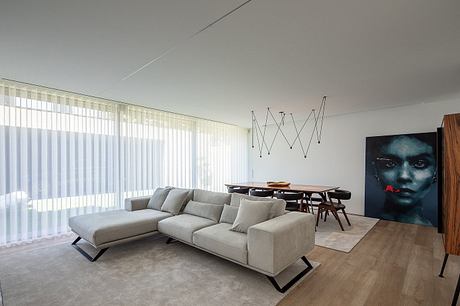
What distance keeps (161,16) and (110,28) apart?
56 cm

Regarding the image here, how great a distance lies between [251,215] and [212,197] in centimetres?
109

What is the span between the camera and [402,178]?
4824mm

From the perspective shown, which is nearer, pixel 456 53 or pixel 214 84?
pixel 456 53

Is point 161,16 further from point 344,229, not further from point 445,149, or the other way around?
point 344,229

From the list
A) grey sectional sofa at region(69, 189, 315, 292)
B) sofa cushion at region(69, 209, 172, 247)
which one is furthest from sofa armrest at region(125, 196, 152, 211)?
sofa cushion at region(69, 209, 172, 247)

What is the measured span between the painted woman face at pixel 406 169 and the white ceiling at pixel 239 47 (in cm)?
114

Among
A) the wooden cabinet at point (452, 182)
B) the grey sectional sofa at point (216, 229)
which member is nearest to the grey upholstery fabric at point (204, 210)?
the grey sectional sofa at point (216, 229)

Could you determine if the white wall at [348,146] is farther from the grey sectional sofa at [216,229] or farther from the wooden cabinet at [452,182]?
the grey sectional sofa at [216,229]

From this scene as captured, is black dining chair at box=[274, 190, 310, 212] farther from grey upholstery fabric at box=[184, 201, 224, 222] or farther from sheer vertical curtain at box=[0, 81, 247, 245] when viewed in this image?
sheer vertical curtain at box=[0, 81, 247, 245]

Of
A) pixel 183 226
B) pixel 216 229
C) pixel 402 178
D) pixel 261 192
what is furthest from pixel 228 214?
pixel 402 178

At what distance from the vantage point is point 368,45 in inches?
93.2

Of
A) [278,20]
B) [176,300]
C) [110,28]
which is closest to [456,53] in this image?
[278,20]

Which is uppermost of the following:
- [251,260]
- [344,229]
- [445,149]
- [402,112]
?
[402,112]

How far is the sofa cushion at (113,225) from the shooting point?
2900 mm
